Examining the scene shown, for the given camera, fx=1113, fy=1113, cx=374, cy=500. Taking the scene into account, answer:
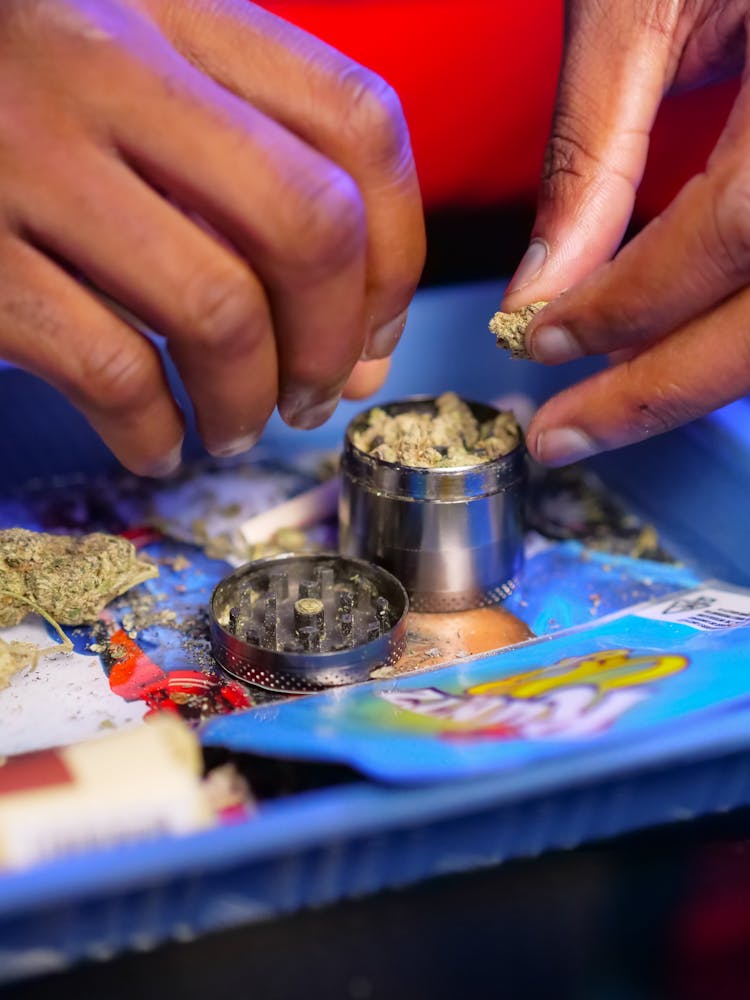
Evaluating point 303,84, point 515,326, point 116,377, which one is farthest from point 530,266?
point 116,377

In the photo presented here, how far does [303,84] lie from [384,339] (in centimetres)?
23

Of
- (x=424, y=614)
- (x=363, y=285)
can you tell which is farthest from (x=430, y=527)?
(x=363, y=285)

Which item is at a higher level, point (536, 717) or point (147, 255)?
point (147, 255)

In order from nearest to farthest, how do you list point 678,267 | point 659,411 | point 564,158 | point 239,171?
point 239,171 → point 678,267 → point 659,411 → point 564,158

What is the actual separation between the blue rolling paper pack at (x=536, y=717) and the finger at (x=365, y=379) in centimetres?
33

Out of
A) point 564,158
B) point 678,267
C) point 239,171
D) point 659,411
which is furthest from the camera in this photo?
point 564,158

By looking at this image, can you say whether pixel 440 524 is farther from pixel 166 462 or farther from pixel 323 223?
pixel 323 223

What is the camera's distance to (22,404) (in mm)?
1312

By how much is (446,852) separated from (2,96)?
0.59m

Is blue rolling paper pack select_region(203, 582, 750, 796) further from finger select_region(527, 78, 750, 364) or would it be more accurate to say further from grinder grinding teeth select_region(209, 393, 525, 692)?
finger select_region(527, 78, 750, 364)

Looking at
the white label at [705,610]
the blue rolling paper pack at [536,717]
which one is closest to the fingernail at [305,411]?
the blue rolling paper pack at [536,717]

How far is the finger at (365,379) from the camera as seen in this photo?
1133 millimetres

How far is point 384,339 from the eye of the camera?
96 cm

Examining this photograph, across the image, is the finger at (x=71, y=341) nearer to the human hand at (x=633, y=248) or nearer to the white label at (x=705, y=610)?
the human hand at (x=633, y=248)
